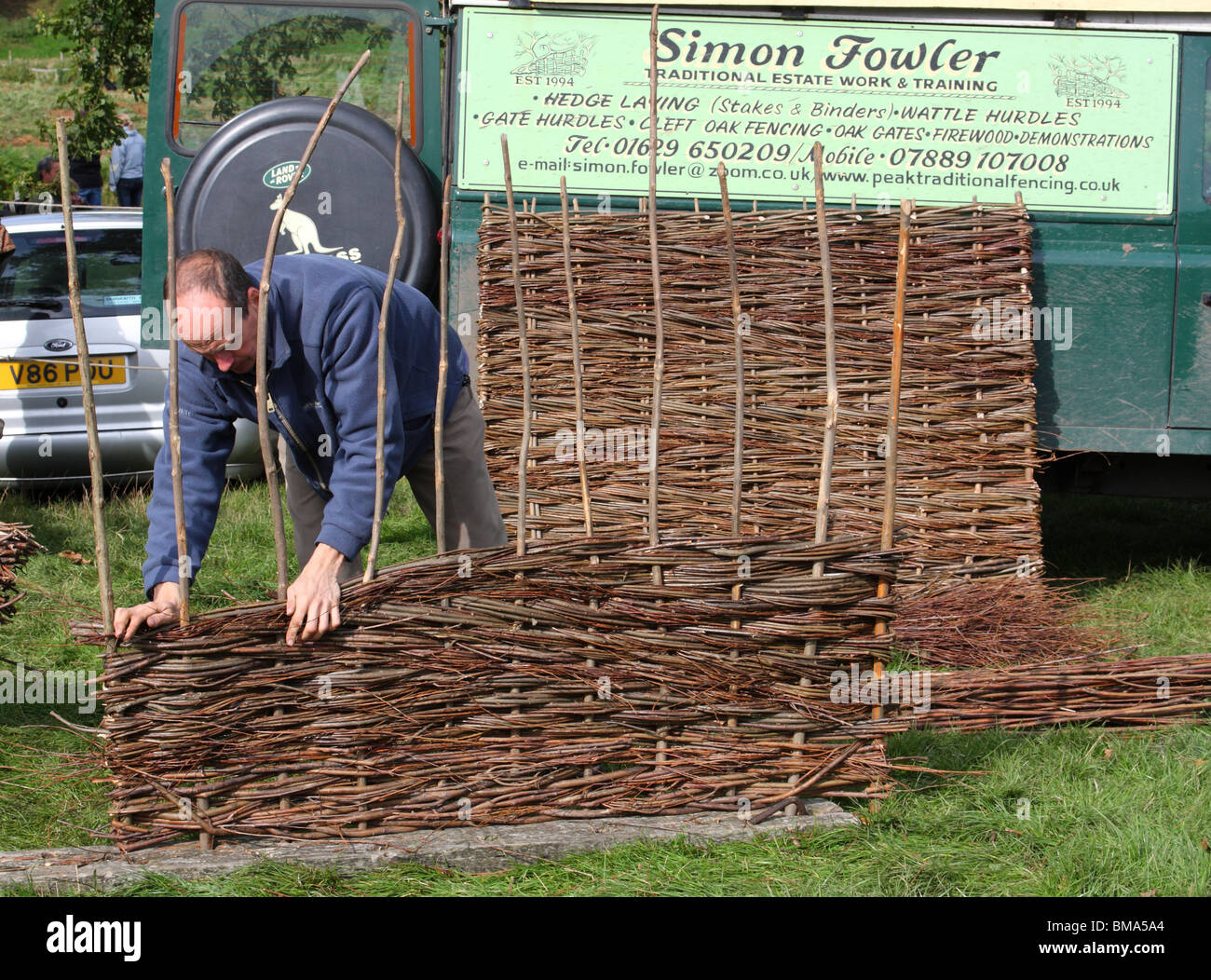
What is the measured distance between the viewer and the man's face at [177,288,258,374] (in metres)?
2.69

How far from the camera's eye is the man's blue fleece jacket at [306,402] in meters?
2.83

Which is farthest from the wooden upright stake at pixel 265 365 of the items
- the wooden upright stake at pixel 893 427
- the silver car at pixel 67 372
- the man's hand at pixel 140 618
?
the silver car at pixel 67 372

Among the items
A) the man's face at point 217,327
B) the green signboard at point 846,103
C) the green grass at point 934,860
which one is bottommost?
the green grass at point 934,860

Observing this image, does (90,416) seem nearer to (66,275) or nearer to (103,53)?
(66,275)

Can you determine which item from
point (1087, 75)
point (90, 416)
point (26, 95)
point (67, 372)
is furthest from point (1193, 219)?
point (26, 95)

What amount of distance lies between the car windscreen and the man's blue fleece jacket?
142 inches

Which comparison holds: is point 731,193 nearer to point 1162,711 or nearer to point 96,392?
point 1162,711

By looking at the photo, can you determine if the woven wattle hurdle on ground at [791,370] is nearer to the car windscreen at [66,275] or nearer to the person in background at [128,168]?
the car windscreen at [66,275]

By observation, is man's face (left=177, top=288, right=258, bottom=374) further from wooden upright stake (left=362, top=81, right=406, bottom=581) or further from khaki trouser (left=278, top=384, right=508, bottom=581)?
khaki trouser (left=278, top=384, right=508, bottom=581)

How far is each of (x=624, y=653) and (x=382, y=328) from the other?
1.07m

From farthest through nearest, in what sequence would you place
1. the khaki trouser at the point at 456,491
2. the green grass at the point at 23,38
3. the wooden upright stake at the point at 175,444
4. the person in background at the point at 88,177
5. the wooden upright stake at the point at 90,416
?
the green grass at the point at 23,38 < the person in background at the point at 88,177 < the khaki trouser at the point at 456,491 < the wooden upright stake at the point at 175,444 < the wooden upright stake at the point at 90,416

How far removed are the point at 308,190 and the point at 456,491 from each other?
2.19 meters

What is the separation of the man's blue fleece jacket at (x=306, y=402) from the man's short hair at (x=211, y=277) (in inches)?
4.3

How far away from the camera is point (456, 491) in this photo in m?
3.64
